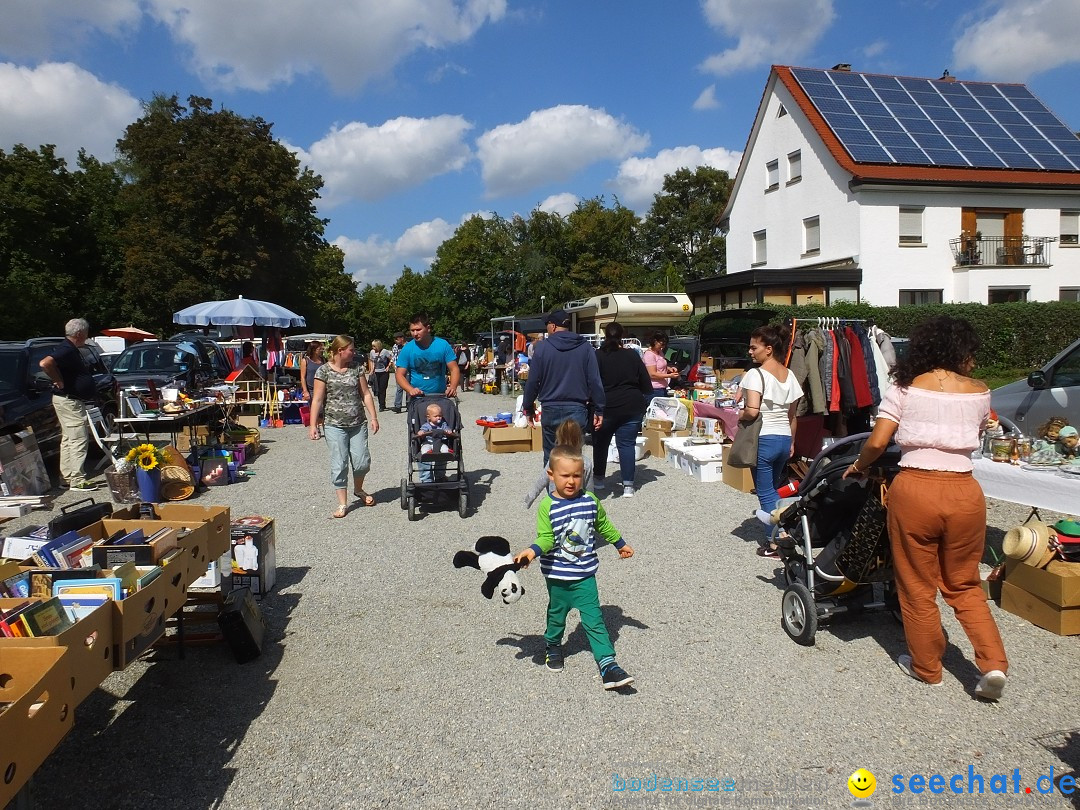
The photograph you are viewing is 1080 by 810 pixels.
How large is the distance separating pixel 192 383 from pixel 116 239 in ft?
108

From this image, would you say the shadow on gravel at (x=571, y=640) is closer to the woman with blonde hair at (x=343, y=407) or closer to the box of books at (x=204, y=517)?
the box of books at (x=204, y=517)

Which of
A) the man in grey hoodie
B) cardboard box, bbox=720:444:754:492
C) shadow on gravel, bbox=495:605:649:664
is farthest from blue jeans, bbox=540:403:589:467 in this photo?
shadow on gravel, bbox=495:605:649:664

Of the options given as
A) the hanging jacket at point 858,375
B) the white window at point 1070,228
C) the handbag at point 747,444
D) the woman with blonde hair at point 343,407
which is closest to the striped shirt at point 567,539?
the handbag at point 747,444

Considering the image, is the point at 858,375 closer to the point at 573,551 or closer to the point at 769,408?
the point at 769,408

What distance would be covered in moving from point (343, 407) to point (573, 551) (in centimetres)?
436

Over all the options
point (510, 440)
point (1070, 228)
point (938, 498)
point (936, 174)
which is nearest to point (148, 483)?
point (510, 440)

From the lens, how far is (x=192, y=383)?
593 inches

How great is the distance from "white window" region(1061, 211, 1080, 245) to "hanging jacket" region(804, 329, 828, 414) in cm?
2388

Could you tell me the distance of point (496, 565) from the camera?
387 cm

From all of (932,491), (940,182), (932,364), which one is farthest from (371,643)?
(940,182)

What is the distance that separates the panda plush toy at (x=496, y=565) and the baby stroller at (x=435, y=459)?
3.88 meters

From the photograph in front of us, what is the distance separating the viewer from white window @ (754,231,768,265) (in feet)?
99.4

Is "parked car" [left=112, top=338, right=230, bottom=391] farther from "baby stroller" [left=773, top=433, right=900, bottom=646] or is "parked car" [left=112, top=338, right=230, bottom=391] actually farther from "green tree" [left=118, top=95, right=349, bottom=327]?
"green tree" [left=118, top=95, right=349, bottom=327]

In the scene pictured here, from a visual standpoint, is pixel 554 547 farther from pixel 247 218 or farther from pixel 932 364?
pixel 247 218
